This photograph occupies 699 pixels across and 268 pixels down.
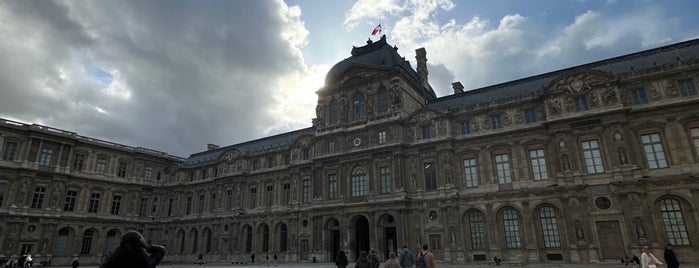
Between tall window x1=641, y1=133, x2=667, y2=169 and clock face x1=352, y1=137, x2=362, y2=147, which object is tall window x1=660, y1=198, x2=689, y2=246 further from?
clock face x1=352, y1=137, x2=362, y2=147

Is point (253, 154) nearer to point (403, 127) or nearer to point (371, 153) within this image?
point (371, 153)

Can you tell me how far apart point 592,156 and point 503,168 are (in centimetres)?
629

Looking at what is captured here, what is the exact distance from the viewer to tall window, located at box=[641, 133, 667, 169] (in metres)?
26.5

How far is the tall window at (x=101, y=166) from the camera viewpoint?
4938 centimetres

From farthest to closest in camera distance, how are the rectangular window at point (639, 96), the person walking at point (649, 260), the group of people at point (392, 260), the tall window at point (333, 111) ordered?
the tall window at point (333, 111) < the rectangular window at point (639, 96) < the person walking at point (649, 260) < the group of people at point (392, 260)

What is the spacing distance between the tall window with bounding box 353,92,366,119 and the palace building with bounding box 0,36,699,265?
18cm

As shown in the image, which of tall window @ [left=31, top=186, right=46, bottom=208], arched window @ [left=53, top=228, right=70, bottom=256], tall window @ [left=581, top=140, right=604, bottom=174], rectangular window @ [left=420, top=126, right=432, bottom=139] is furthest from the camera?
arched window @ [left=53, top=228, right=70, bottom=256]

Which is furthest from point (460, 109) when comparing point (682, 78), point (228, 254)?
point (228, 254)

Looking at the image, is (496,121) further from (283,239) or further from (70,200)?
(70,200)

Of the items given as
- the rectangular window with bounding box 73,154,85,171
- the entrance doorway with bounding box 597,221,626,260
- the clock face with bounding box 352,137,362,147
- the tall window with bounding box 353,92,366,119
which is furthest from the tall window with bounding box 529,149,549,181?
the rectangular window with bounding box 73,154,85,171

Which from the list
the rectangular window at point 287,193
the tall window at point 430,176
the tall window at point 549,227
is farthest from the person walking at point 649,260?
the rectangular window at point 287,193

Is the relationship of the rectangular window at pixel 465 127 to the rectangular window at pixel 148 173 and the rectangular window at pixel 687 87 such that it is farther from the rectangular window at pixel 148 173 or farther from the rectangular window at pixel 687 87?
the rectangular window at pixel 148 173

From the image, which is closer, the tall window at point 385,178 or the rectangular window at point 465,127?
the rectangular window at point 465,127

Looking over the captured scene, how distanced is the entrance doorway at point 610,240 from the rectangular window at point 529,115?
354 inches
